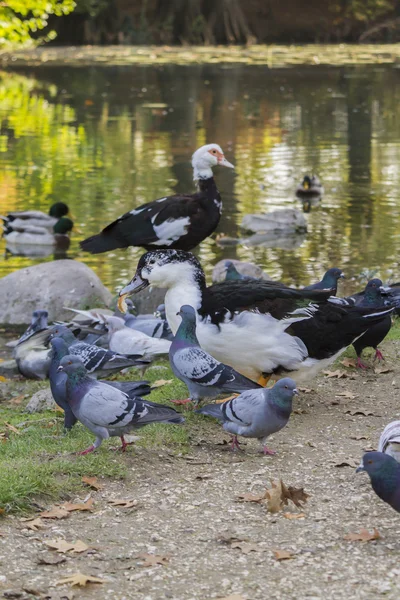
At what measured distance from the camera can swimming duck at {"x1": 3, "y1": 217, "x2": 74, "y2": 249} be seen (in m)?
15.0

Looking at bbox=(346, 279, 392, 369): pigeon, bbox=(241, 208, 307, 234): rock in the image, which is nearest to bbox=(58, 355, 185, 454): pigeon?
bbox=(346, 279, 392, 369): pigeon

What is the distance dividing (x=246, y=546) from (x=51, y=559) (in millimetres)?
934

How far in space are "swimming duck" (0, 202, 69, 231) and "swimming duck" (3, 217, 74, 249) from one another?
44mm

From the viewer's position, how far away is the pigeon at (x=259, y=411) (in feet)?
20.1

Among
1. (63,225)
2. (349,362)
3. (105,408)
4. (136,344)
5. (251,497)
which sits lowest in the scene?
(63,225)

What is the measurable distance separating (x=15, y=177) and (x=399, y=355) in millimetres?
11597

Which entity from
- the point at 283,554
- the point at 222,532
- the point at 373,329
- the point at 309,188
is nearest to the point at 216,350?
the point at 373,329

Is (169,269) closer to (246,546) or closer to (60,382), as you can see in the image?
(60,382)

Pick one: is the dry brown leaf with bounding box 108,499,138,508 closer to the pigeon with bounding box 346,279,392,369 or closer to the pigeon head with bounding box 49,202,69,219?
the pigeon with bounding box 346,279,392,369

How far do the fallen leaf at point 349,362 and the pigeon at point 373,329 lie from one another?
0.08m

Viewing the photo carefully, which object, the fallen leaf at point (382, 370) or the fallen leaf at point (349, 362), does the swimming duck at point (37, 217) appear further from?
the fallen leaf at point (382, 370)

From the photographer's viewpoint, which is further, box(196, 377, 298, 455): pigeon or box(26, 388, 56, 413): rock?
box(26, 388, 56, 413): rock

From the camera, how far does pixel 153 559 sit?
503 centimetres

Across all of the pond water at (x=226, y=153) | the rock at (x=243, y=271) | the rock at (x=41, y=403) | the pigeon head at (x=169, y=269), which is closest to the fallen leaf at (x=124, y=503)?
the pigeon head at (x=169, y=269)
